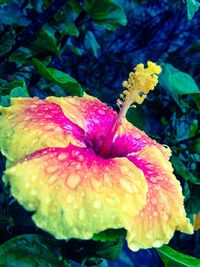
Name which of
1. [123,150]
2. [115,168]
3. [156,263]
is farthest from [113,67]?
[115,168]

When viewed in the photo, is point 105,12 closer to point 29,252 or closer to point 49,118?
point 49,118

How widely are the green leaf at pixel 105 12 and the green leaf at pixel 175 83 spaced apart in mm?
420

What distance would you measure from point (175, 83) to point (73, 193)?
3.18 feet

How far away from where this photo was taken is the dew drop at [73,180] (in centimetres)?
Answer: 104

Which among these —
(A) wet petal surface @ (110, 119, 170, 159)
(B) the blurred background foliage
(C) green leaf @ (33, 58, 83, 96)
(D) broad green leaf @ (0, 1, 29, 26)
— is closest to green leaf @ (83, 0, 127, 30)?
(B) the blurred background foliage

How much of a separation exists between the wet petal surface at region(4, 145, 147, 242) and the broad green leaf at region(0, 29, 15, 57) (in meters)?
0.92

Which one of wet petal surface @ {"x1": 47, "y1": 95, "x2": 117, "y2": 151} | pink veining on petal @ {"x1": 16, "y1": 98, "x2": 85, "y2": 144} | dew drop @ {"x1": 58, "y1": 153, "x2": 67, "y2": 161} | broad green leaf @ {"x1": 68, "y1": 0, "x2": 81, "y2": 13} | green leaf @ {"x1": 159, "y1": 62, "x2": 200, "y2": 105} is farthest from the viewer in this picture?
broad green leaf @ {"x1": 68, "y1": 0, "x2": 81, "y2": 13}

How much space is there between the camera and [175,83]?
1875mm

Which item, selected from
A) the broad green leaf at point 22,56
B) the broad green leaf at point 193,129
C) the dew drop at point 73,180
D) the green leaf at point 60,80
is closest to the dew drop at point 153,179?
the dew drop at point 73,180

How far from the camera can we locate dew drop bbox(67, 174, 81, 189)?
104 cm

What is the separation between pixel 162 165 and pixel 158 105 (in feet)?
3.42

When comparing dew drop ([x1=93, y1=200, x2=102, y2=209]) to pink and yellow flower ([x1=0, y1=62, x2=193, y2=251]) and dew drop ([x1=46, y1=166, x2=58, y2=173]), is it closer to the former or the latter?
pink and yellow flower ([x1=0, y1=62, x2=193, y2=251])

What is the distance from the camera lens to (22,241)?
1229 mm

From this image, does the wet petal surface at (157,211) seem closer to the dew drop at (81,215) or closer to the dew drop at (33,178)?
the dew drop at (81,215)
